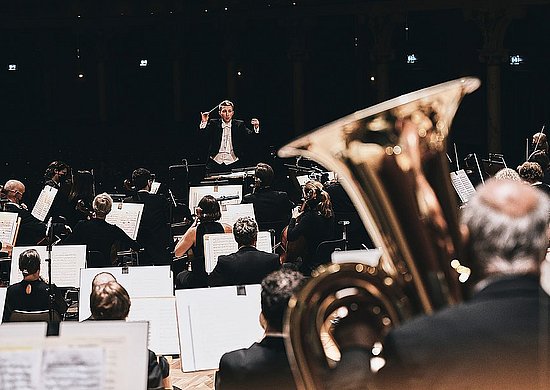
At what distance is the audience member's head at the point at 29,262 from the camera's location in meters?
6.22

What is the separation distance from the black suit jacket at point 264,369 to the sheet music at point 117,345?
2.92 feet

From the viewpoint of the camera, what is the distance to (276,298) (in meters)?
3.59

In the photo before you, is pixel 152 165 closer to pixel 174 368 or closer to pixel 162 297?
pixel 174 368

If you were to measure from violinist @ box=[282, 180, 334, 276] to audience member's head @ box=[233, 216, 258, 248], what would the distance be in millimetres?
1208

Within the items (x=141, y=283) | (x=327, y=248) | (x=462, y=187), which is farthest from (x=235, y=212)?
(x=141, y=283)

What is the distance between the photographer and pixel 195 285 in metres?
7.40

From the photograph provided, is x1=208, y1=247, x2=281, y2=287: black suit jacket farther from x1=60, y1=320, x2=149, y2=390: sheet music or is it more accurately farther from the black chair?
x1=60, y1=320, x2=149, y2=390: sheet music

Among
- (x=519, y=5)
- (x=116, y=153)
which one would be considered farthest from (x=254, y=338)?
(x=116, y=153)

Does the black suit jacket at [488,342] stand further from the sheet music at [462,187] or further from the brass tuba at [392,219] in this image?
the sheet music at [462,187]

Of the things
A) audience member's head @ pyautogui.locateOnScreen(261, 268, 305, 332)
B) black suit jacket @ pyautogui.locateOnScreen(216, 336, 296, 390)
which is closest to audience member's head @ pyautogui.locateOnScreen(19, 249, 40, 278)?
black suit jacket @ pyautogui.locateOnScreen(216, 336, 296, 390)

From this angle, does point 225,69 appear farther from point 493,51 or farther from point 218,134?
point 218,134

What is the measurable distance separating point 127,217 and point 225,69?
12.6m

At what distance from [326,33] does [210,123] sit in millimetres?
8233

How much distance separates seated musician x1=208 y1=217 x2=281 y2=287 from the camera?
6043 millimetres
